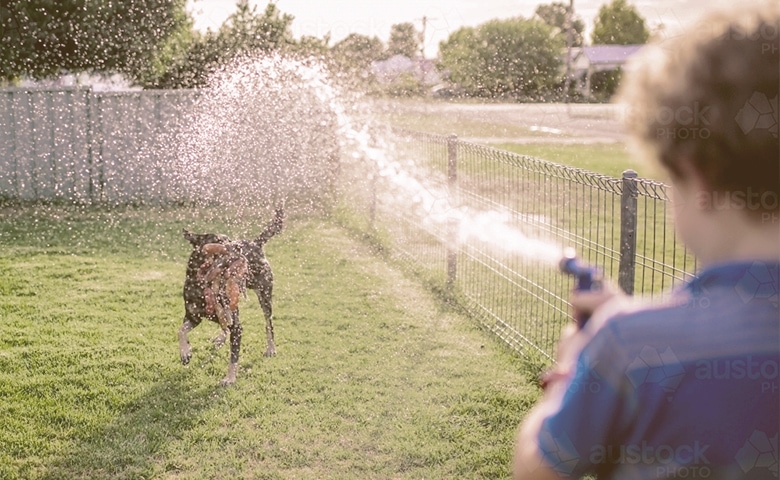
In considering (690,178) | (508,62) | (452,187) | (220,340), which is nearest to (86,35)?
(452,187)

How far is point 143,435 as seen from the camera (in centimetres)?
461

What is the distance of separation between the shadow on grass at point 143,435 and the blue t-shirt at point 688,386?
11.9ft

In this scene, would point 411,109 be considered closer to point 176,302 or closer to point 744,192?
point 176,302

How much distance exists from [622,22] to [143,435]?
68223mm

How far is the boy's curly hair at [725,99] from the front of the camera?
1.00 meters

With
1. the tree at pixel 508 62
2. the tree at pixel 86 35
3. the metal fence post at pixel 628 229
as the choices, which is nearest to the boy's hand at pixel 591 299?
the metal fence post at pixel 628 229

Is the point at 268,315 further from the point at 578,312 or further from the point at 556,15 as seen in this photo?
the point at 556,15

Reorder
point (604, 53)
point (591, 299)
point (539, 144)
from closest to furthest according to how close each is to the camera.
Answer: point (591, 299), point (539, 144), point (604, 53)

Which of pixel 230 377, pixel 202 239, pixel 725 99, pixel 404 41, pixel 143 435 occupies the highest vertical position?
pixel 404 41

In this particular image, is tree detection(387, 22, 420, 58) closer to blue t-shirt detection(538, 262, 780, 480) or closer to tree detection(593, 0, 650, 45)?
tree detection(593, 0, 650, 45)

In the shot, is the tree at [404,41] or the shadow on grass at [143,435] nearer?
the shadow on grass at [143,435]

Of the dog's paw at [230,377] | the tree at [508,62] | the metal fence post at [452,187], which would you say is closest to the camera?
the dog's paw at [230,377]

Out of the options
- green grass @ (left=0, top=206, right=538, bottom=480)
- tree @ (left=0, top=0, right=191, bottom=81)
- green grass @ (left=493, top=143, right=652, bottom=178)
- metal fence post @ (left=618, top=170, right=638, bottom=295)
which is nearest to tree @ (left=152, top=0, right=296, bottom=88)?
tree @ (left=0, top=0, right=191, bottom=81)

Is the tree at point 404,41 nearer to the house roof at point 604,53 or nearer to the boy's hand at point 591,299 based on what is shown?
the house roof at point 604,53
